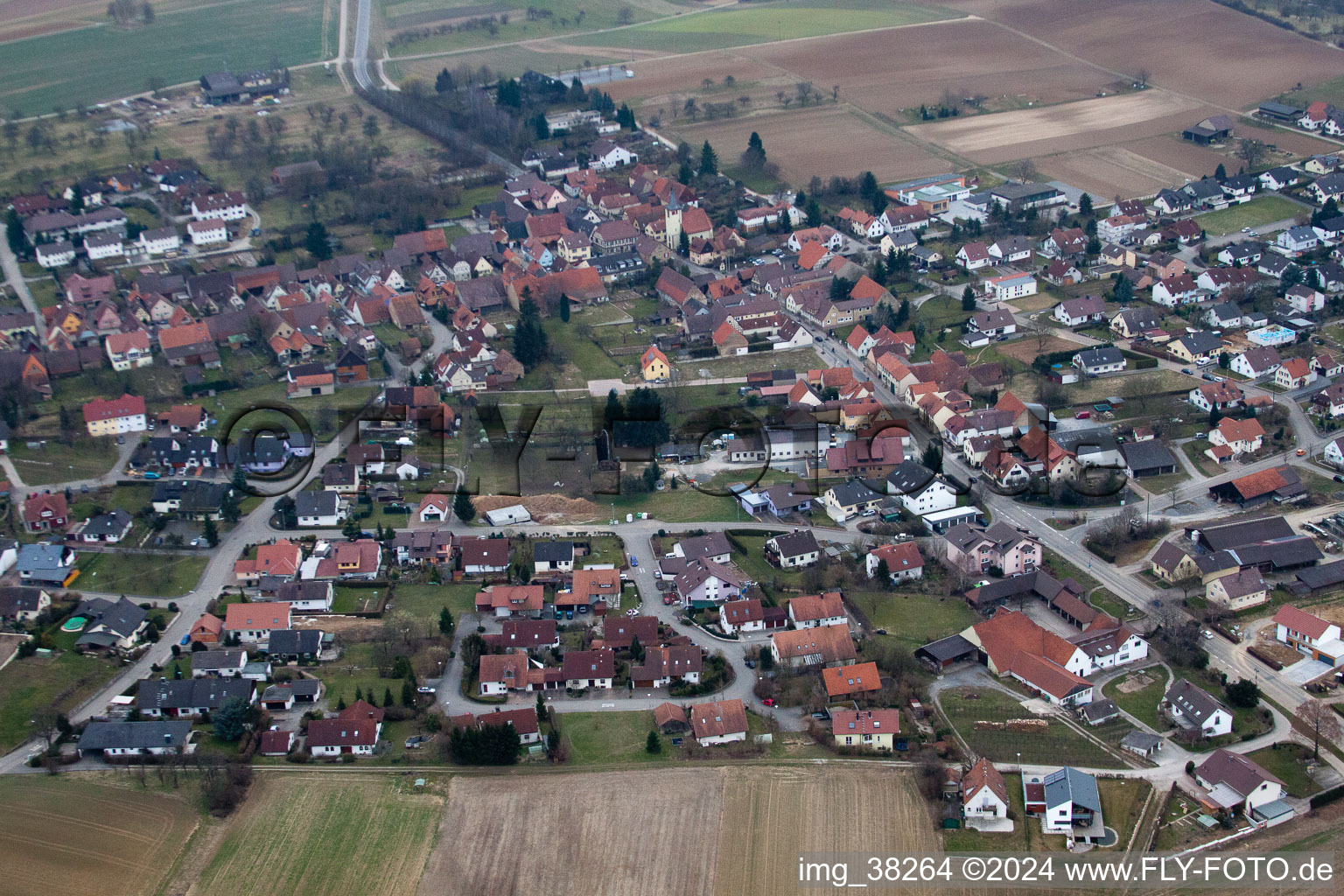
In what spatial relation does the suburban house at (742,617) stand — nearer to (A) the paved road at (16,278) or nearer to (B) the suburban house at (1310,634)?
(B) the suburban house at (1310,634)

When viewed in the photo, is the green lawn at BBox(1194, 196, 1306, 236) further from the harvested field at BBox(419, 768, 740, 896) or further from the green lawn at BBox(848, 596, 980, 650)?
the harvested field at BBox(419, 768, 740, 896)

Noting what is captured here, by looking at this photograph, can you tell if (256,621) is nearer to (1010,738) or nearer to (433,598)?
(433,598)

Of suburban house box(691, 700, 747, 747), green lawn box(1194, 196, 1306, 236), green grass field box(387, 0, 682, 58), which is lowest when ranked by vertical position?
suburban house box(691, 700, 747, 747)

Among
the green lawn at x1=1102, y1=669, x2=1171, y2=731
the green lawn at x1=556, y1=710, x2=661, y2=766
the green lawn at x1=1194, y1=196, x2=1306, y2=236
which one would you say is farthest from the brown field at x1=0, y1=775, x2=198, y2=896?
the green lawn at x1=1194, y1=196, x2=1306, y2=236

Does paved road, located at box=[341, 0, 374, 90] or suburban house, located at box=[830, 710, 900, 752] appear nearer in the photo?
suburban house, located at box=[830, 710, 900, 752]

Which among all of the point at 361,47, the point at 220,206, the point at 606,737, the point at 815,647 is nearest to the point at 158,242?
the point at 220,206

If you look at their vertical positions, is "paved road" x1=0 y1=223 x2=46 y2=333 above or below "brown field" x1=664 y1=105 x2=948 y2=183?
above

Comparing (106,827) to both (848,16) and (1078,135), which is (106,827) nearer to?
(1078,135)
